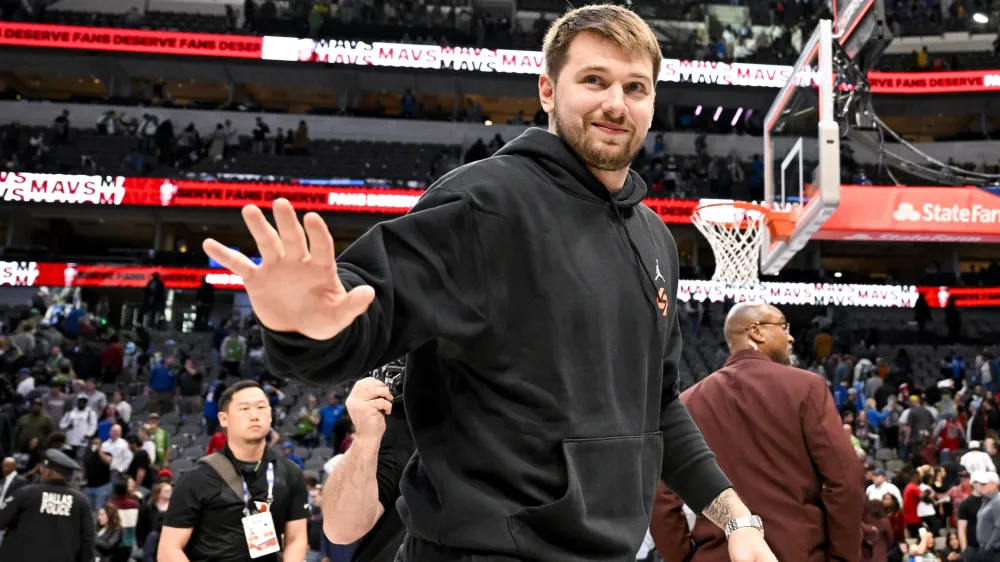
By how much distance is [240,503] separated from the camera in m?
4.72

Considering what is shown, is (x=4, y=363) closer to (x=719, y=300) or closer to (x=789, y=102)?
(x=789, y=102)

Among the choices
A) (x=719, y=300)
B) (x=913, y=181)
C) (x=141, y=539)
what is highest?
(x=913, y=181)

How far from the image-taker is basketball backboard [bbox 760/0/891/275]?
8.82 metres

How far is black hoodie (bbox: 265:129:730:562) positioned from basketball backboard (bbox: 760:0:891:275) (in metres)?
7.23

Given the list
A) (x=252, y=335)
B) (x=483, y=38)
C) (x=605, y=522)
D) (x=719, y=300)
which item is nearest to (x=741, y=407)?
(x=605, y=522)

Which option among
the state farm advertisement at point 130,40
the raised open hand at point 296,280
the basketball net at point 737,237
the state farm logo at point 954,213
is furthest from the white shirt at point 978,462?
the state farm advertisement at point 130,40

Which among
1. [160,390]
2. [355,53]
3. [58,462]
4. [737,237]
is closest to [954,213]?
[737,237]

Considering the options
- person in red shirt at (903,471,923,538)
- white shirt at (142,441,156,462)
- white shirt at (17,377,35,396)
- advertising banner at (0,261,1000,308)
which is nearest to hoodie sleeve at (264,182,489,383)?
person in red shirt at (903,471,923,538)

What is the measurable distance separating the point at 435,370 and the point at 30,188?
84.4ft

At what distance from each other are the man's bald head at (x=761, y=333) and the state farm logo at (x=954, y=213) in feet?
24.3

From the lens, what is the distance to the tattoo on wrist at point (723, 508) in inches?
89.3

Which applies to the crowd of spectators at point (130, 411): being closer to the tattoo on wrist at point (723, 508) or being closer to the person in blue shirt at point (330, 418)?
the person in blue shirt at point (330, 418)

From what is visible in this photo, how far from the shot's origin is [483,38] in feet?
98.7

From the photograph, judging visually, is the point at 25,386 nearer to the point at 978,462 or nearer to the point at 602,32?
the point at 978,462
